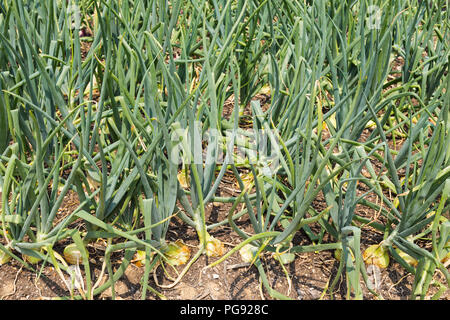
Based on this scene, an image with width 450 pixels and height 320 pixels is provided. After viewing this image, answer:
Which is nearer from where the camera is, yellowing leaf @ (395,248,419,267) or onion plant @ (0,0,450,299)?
onion plant @ (0,0,450,299)

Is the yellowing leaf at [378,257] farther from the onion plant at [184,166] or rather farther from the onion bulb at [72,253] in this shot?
the onion bulb at [72,253]

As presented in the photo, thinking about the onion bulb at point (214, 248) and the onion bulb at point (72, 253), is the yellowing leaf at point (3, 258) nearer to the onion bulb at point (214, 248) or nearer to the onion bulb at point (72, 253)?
the onion bulb at point (72, 253)

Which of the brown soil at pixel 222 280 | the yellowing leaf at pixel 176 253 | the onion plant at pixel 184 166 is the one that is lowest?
the brown soil at pixel 222 280

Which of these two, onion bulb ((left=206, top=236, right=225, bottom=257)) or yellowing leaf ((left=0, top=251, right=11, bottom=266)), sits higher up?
onion bulb ((left=206, top=236, right=225, bottom=257))

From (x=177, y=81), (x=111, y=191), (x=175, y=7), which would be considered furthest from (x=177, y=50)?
(x=111, y=191)

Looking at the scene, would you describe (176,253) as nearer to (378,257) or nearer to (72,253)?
(72,253)

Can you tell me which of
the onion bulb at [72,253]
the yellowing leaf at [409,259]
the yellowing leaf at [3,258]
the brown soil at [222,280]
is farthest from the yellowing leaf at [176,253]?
the yellowing leaf at [409,259]

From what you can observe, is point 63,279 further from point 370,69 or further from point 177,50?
point 177,50

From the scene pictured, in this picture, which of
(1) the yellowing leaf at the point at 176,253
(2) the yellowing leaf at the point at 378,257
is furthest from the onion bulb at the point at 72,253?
(2) the yellowing leaf at the point at 378,257

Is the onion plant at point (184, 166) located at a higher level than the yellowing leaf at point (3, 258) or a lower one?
higher

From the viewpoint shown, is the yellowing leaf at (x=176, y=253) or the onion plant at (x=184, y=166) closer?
the onion plant at (x=184, y=166)

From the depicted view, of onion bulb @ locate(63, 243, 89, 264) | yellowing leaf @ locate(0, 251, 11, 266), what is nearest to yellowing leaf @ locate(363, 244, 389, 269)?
onion bulb @ locate(63, 243, 89, 264)

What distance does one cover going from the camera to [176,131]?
2.97 ft

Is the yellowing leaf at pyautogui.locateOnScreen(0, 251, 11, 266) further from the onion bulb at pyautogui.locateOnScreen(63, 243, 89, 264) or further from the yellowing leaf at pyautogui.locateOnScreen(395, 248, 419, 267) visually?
the yellowing leaf at pyautogui.locateOnScreen(395, 248, 419, 267)
